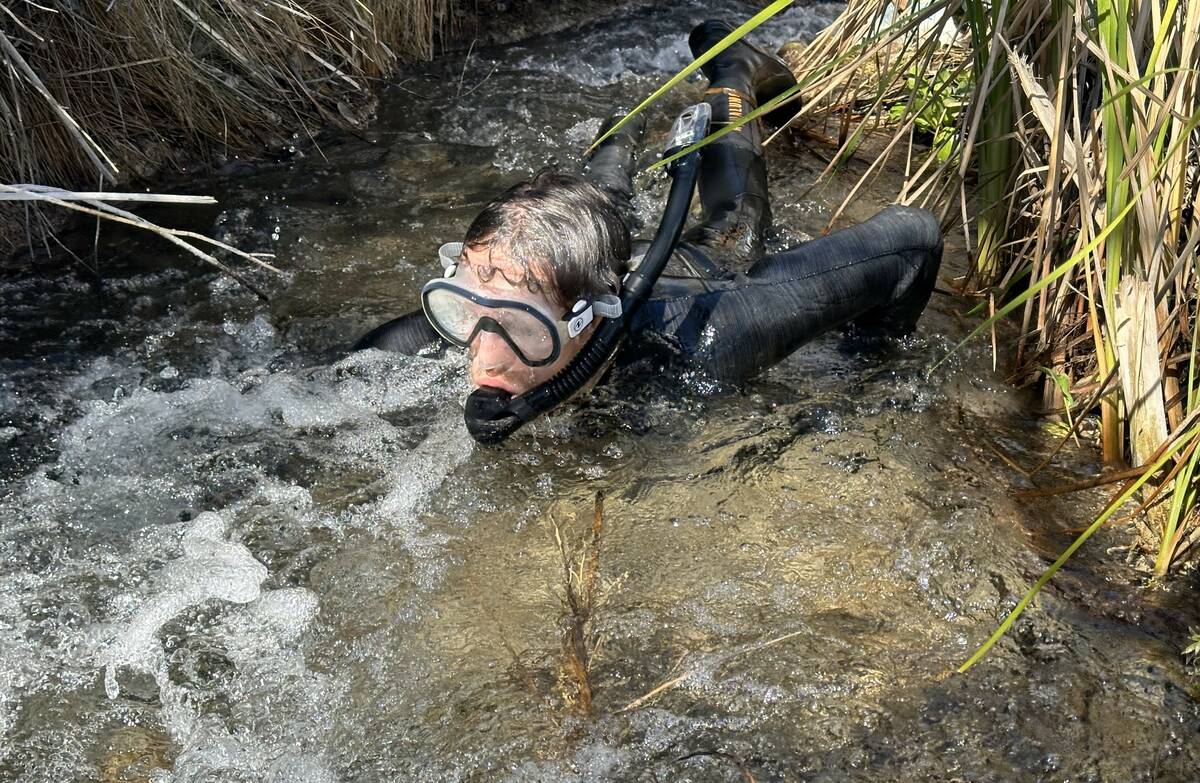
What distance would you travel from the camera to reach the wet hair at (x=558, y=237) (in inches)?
103

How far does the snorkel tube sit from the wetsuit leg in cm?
24

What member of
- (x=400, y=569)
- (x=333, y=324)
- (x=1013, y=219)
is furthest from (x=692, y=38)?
(x=400, y=569)

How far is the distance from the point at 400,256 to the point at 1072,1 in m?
2.09

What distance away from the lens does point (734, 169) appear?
3348 mm

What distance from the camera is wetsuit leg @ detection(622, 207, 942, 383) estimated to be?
9.58 ft

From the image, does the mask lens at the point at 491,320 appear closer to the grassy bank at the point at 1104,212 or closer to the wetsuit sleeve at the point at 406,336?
the wetsuit sleeve at the point at 406,336

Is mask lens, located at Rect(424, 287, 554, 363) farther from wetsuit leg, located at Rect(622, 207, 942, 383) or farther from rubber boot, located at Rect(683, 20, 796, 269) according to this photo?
rubber boot, located at Rect(683, 20, 796, 269)

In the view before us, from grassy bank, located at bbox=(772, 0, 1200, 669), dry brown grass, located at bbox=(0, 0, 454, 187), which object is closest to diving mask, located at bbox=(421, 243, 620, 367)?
grassy bank, located at bbox=(772, 0, 1200, 669)

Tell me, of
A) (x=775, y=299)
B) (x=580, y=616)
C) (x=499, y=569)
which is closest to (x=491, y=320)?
(x=499, y=569)

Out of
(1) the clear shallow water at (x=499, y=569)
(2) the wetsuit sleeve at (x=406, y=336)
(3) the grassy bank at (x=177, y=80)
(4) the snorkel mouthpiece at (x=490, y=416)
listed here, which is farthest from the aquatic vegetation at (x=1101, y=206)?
(3) the grassy bank at (x=177, y=80)

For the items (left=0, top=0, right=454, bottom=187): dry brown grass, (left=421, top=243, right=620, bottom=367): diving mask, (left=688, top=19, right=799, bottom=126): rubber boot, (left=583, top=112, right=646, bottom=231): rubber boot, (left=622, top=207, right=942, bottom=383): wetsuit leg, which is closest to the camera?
(left=421, top=243, right=620, bottom=367): diving mask

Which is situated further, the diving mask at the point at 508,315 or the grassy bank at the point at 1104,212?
the diving mask at the point at 508,315

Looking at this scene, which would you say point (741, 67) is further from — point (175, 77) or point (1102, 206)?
point (175, 77)

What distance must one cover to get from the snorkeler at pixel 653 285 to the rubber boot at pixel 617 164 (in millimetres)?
13
